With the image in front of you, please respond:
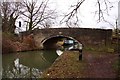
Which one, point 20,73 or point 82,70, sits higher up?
point 82,70

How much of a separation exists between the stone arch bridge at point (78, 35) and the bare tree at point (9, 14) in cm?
193

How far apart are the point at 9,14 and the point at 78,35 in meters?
7.49

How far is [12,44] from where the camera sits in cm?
2388

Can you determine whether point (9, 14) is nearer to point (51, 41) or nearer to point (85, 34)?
point (51, 41)

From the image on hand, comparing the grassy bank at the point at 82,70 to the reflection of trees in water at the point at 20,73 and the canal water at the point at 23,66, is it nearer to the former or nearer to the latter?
the reflection of trees in water at the point at 20,73

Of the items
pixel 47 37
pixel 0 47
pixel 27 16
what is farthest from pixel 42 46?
pixel 0 47

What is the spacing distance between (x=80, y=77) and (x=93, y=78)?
1.56 feet

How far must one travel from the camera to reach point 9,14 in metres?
27.2

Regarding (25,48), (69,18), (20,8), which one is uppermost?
(20,8)

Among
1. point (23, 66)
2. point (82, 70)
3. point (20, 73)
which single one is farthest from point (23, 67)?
point (82, 70)

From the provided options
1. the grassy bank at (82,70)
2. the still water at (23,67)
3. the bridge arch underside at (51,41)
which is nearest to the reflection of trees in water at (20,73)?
the still water at (23,67)

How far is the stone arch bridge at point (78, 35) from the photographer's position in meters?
27.0

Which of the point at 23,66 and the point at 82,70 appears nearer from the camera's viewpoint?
the point at 82,70

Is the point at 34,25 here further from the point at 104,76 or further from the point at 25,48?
the point at 104,76
